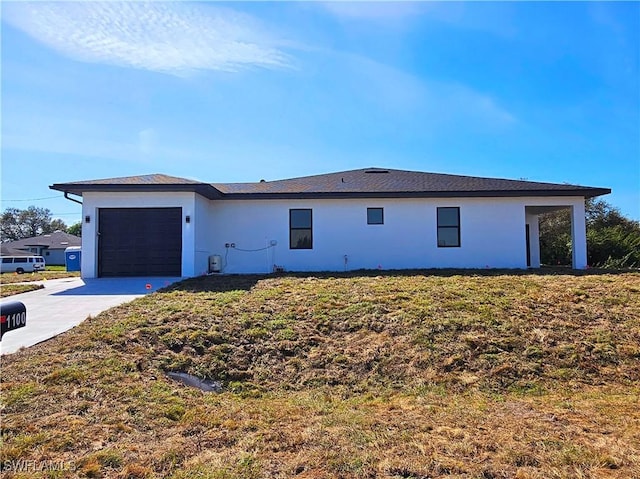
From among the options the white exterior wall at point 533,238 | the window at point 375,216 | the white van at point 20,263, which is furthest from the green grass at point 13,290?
the white van at point 20,263

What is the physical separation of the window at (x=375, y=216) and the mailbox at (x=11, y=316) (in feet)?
39.7

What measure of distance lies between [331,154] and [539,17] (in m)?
9.54

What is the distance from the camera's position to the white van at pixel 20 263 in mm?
28219

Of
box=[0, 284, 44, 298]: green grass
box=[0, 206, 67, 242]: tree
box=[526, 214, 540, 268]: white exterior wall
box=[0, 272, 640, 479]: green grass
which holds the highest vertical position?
box=[0, 206, 67, 242]: tree

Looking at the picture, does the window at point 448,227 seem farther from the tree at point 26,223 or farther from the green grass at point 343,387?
the tree at point 26,223

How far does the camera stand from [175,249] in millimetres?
12055

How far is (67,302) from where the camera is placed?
26.8 feet

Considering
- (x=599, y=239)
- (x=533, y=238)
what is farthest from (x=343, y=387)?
(x=599, y=239)

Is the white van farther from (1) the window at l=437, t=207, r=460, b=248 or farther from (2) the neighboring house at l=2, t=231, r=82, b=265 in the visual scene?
(1) the window at l=437, t=207, r=460, b=248

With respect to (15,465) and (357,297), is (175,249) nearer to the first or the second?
(357,297)

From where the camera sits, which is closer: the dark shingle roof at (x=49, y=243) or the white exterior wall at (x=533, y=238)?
the white exterior wall at (x=533, y=238)

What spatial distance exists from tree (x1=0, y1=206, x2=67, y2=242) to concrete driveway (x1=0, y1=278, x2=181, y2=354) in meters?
61.6

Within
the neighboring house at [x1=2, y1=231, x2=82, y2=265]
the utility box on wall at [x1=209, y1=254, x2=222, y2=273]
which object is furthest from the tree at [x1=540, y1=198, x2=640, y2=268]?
the neighboring house at [x1=2, y1=231, x2=82, y2=265]

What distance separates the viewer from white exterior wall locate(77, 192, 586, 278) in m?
13.6
